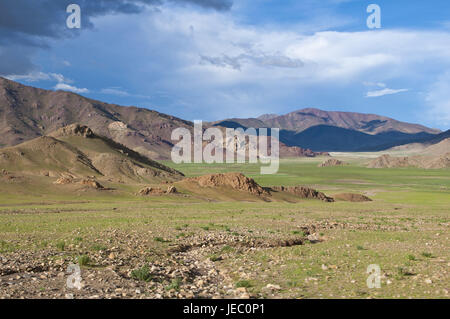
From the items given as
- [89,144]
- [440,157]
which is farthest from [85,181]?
[440,157]

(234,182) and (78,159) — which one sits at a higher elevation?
(78,159)

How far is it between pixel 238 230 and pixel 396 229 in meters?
11.0

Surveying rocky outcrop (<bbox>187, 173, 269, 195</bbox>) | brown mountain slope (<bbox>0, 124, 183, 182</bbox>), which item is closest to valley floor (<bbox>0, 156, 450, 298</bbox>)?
rocky outcrop (<bbox>187, 173, 269, 195</bbox>)

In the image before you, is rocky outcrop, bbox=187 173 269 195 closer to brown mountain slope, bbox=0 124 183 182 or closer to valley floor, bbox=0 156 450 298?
brown mountain slope, bbox=0 124 183 182

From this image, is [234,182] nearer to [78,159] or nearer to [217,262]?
[78,159]

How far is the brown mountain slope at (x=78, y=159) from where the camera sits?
78.8m

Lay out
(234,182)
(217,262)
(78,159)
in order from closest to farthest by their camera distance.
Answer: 1. (217,262)
2. (234,182)
3. (78,159)

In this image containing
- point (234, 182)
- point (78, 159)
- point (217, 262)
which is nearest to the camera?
point (217, 262)

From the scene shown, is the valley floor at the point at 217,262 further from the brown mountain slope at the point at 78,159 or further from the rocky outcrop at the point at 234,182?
the brown mountain slope at the point at 78,159

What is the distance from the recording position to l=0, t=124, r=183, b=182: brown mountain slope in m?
78.8

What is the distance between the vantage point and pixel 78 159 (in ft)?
286

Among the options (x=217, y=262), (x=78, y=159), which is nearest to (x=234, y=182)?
(x=78, y=159)
